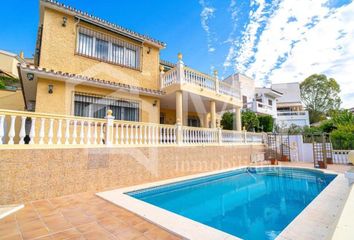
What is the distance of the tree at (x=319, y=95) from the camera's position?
44.0 meters

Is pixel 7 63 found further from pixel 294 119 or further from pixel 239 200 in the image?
pixel 294 119

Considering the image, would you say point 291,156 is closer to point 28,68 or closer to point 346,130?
point 346,130

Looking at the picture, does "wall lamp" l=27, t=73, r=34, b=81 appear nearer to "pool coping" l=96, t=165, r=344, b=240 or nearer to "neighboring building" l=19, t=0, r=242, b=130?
"neighboring building" l=19, t=0, r=242, b=130

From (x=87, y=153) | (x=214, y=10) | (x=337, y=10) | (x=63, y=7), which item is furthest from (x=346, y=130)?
(x=63, y=7)

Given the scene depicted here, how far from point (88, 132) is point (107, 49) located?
268 inches

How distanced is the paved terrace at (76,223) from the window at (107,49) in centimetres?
882

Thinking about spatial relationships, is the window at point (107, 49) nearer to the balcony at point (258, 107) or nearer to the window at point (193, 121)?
the window at point (193, 121)

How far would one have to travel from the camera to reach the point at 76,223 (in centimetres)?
434

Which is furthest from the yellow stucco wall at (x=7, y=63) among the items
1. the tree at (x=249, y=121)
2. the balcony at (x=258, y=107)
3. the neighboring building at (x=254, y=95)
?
the balcony at (x=258, y=107)

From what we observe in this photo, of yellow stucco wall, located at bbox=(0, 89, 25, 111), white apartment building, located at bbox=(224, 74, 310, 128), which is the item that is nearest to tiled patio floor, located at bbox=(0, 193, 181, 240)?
yellow stucco wall, located at bbox=(0, 89, 25, 111)

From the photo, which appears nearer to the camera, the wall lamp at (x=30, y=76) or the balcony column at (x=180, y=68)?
the wall lamp at (x=30, y=76)

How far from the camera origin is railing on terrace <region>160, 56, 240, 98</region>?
1259 cm

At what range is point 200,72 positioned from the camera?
14.0m

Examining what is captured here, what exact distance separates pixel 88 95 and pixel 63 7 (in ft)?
16.7
